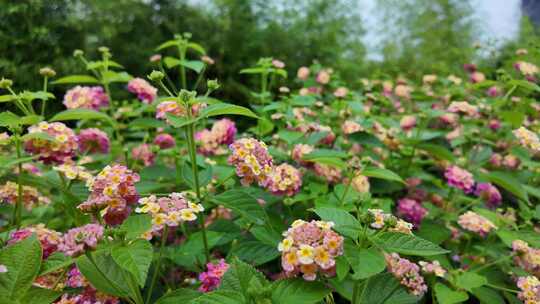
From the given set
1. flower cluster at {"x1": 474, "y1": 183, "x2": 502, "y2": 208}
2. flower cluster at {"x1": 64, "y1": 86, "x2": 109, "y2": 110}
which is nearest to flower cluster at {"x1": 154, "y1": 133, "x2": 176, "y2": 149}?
flower cluster at {"x1": 64, "y1": 86, "x2": 109, "y2": 110}

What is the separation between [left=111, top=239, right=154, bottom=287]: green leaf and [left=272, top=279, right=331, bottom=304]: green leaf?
0.22m

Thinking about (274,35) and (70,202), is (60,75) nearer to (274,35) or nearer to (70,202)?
(274,35)

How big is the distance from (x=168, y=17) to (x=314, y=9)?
1.72m

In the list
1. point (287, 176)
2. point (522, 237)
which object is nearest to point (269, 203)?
point (287, 176)

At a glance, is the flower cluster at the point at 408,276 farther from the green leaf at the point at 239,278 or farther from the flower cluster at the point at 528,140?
the flower cluster at the point at 528,140

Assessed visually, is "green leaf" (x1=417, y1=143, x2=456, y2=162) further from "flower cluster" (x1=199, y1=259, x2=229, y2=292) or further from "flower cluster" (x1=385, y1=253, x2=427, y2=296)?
"flower cluster" (x1=199, y1=259, x2=229, y2=292)

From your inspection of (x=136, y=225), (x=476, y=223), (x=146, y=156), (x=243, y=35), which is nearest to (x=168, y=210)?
(x=136, y=225)

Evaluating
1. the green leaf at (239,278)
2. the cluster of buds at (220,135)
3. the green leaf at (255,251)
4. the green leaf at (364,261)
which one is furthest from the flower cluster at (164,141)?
the green leaf at (364,261)

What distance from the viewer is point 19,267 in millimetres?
870

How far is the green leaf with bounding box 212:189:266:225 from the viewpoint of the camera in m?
1.02

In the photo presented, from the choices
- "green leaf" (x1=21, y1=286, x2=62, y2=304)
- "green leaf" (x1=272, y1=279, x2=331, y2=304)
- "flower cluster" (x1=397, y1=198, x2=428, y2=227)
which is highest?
"green leaf" (x1=272, y1=279, x2=331, y2=304)

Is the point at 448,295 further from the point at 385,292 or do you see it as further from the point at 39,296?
the point at 39,296

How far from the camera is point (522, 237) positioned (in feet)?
4.33

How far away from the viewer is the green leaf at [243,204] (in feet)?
3.36
